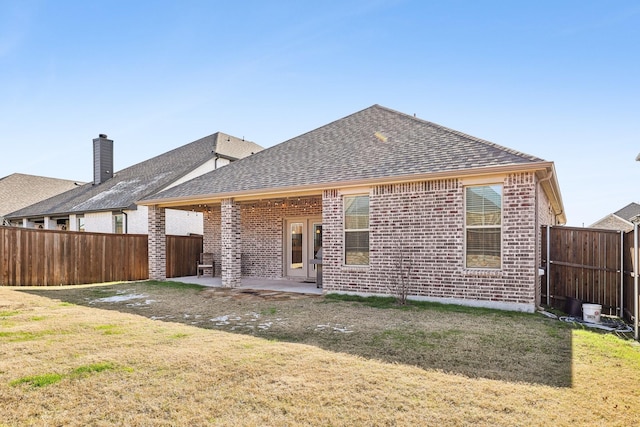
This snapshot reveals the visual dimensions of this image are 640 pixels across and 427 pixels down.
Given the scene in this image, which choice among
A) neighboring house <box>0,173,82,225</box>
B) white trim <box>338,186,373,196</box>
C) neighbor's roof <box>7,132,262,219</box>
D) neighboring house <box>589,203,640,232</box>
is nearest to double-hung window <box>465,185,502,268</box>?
white trim <box>338,186,373,196</box>

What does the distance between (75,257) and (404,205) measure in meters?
11.3

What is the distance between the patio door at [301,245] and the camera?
45.6 feet

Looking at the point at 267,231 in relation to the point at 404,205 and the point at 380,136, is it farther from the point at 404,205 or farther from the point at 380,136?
the point at 404,205

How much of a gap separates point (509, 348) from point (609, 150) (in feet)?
50.1

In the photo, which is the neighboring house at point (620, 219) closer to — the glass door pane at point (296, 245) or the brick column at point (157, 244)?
the glass door pane at point (296, 245)

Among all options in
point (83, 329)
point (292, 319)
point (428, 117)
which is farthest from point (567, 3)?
point (83, 329)

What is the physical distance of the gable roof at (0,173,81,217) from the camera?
2736 cm

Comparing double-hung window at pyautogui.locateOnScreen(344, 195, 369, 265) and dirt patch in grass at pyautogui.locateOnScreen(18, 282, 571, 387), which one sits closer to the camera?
dirt patch in grass at pyautogui.locateOnScreen(18, 282, 571, 387)

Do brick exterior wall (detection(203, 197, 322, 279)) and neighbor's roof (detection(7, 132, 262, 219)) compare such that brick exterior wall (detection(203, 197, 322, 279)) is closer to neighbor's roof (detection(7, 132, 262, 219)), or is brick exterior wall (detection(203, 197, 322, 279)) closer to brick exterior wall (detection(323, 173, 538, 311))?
brick exterior wall (detection(323, 173, 538, 311))

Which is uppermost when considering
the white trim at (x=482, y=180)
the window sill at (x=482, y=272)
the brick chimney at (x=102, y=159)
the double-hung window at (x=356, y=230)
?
the brick chimney at (x=102, y=159)

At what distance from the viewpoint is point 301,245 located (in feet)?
46.5

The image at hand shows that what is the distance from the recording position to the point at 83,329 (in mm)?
6250

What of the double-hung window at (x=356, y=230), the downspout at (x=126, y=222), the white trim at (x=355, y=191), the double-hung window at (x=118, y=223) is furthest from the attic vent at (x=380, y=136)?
the double-hung window at (x=118, y=223)

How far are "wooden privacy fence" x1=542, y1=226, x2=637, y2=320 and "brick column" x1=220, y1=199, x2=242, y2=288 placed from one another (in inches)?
341
